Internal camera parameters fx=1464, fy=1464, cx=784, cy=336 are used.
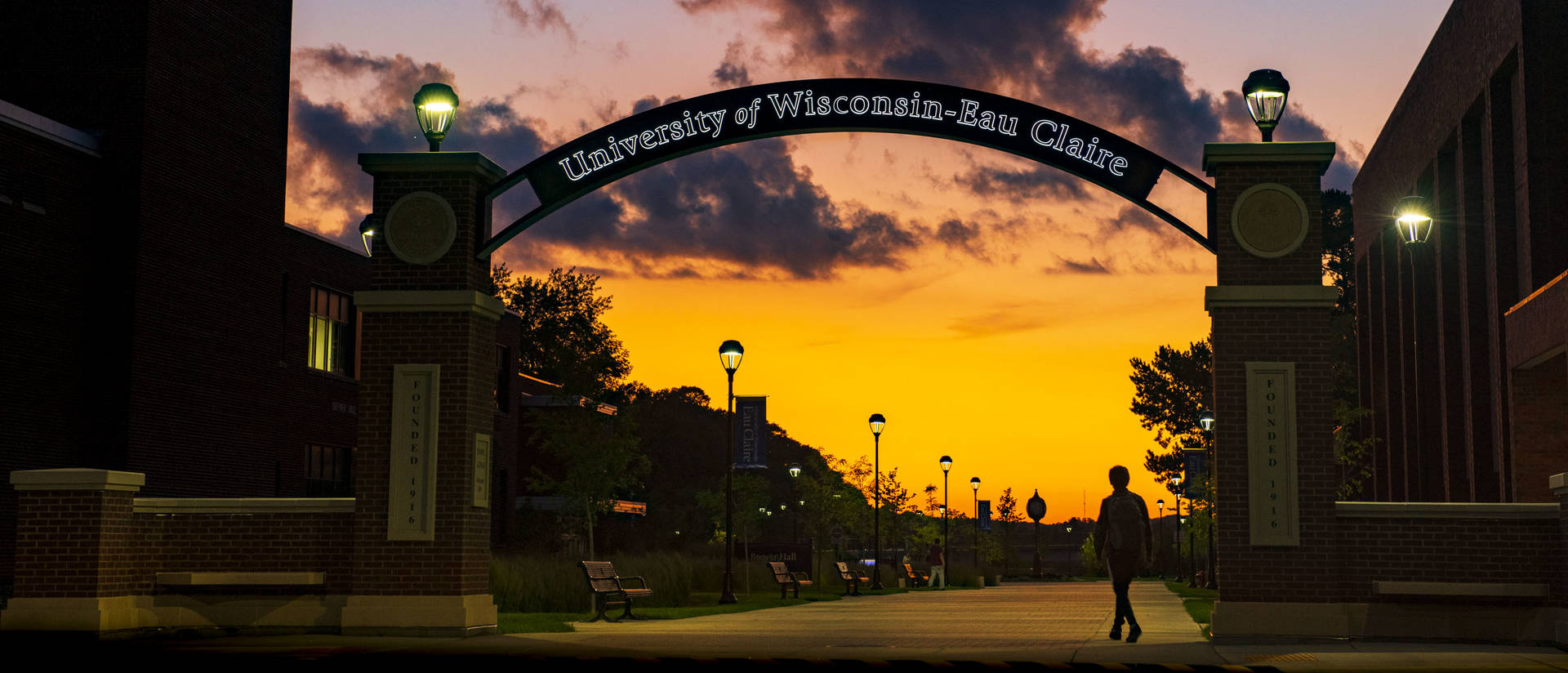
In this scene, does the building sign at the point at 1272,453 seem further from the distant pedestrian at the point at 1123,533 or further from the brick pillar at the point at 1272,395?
the distant pedestrian at the point at 1123,533

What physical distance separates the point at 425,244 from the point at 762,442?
22.2 meters

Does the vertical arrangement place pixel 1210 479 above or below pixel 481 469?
above

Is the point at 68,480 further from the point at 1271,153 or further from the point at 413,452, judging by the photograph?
the point at 1271,153

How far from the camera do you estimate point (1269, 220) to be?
15875mm

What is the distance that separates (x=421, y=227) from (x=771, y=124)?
430 cm

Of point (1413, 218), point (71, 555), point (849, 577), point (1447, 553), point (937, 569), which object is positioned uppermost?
point (1413, 218)

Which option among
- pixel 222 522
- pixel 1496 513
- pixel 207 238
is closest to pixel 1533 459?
pixel 1496 513

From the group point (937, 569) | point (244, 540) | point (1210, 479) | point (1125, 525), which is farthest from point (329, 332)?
point (1125, 525)

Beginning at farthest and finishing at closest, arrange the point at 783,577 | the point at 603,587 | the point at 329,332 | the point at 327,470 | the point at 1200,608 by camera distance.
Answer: the point at 329,332 < the point at 327,470 < the point at 783,577 < the point at 1200,608 < the point at 603,587

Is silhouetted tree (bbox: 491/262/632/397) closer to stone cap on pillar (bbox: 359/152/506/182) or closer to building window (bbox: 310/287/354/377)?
building window (bbox: 310/287/354/377)

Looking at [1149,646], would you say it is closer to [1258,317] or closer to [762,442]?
[1258,317]

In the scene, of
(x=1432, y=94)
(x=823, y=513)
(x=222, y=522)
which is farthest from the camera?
(x=823, y=513)

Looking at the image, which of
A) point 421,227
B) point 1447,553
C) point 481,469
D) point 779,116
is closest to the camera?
point 1447,553

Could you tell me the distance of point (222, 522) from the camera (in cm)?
1664
